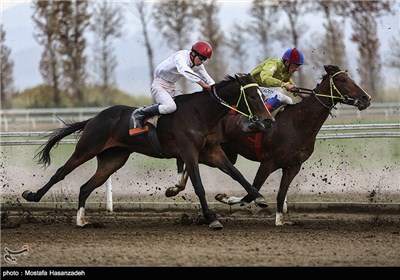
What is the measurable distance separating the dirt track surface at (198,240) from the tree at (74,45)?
821 inches

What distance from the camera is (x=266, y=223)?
10750mm

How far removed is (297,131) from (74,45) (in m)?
23.9

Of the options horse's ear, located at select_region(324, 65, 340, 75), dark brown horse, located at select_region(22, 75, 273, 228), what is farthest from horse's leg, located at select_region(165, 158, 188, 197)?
horse's ear, located at select_region(324, 65, 340, 75)

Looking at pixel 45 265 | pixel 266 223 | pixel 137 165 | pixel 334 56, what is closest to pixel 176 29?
pixel 334 56

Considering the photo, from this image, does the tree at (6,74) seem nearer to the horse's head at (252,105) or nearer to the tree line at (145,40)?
the tree line at (145,40)

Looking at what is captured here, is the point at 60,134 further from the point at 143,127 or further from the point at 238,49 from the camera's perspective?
the point at 238,49

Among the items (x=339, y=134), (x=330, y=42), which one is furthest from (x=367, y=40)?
(x=339, y=134)

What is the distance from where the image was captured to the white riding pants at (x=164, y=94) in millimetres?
10102

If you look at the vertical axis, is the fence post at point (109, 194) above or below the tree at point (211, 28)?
below

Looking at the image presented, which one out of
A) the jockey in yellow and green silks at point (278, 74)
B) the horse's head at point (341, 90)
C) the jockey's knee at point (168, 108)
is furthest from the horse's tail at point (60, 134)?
the horse's head at point (341, 90)
